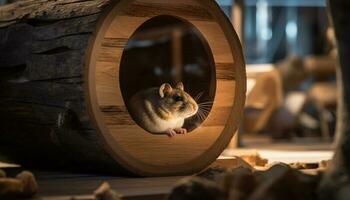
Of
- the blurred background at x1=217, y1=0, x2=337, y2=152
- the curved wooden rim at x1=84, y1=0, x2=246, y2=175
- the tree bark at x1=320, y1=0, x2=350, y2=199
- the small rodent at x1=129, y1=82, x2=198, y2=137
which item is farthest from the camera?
the blurred background at x1=217, y1=0, x2=337, y2=152

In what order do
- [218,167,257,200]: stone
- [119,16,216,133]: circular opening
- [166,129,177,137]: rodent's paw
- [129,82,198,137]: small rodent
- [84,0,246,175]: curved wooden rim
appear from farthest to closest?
[119,16,216,133]: circular opening → [129,82,198,137]: small rodent → [166,129,177,137]: rodent's paw → [84,0,246,175]: curved wooden rim → [218,167,257,200]: stone

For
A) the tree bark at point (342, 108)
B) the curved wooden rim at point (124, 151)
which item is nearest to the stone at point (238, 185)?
the tree bark at point (342, 108)

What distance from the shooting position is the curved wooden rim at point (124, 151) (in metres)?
2.69

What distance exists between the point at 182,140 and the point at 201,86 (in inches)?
26.4

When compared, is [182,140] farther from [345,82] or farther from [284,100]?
[284,100]

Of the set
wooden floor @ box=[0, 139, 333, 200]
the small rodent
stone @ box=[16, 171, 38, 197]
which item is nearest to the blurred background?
the small rodent

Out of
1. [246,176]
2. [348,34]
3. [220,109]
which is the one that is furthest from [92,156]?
[348,34]

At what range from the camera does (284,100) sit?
25.3 feet

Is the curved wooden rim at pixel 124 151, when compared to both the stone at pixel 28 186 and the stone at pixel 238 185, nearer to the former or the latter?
the stone at pixel 28 186

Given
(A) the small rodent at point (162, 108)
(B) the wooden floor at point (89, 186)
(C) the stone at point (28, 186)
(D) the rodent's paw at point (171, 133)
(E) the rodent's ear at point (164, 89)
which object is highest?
(E) the rodent's ear at point (164, 89)

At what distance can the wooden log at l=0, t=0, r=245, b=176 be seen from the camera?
2.72 meters

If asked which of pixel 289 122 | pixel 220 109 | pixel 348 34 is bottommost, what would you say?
pixel 289 122

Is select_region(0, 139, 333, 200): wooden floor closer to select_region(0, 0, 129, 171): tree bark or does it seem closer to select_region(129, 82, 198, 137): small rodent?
select_region(0, 0, 129, 171): tree bark

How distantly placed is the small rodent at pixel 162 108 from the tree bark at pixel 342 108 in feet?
3.60
